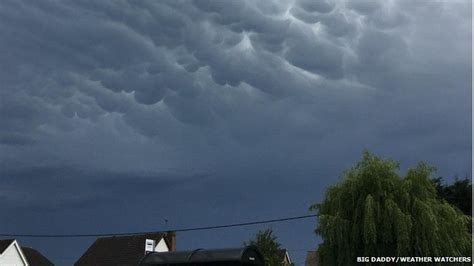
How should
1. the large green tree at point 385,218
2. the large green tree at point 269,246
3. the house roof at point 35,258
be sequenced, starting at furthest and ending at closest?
the house roof at point 35,258 < the large green tree at point 269,246 < the large green tree at point 385,218

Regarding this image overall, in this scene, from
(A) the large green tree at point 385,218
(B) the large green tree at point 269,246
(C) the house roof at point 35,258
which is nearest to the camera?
(A) the large green tree at point 385,218

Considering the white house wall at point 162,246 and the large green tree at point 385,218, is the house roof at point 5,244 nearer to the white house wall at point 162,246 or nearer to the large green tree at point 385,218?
the white house wall at point 162,246

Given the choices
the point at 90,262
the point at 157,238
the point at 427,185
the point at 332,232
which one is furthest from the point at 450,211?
the point at 90,262

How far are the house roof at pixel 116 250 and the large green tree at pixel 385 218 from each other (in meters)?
29.6

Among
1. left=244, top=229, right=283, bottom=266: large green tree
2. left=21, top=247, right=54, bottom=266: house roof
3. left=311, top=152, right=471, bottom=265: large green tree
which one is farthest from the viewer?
left=21, top=247, right=54, bottom=266: house roof

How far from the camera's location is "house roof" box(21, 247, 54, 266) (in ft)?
185

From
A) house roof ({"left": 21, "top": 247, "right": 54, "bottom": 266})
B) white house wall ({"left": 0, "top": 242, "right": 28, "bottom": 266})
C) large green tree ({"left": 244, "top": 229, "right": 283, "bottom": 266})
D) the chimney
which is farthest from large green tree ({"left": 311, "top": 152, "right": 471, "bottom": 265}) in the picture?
house roof ({"left": 21, "top": 247, "right": 54, "bottom": 266})

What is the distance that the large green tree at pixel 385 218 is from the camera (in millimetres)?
21734

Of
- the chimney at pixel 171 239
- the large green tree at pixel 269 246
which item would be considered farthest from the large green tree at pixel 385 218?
the chimney at pixel 171 239

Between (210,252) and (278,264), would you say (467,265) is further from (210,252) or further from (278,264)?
(278,264)

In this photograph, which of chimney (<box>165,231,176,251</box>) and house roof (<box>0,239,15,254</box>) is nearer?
house roof (<box>0,239,15,254</box>)

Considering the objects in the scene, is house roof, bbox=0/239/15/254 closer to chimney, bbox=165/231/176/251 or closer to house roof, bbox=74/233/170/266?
house roof, bbox=74/233/170/266

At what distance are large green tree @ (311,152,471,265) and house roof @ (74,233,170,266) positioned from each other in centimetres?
2957

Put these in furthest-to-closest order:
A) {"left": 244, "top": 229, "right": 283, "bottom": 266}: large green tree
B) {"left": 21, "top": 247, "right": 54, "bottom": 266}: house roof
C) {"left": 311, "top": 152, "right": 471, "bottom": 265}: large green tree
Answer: {"left": 21, "top": 247, "right": 54, "bottom": 266}: house roof → {"left": 244, "top": 229, "right": 283, "bottom": 266}: large green tree → {"left": 311, "top": 152, "right": 471, "bottom": 265}: large green tree
